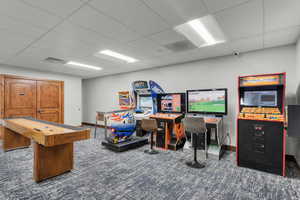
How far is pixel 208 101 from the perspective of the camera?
3998mm

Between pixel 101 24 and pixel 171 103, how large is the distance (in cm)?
290

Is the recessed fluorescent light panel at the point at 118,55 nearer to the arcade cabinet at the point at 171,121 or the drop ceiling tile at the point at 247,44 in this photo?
the arcade cabinet at the point at 171,121

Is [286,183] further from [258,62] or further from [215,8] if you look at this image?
[215,8]

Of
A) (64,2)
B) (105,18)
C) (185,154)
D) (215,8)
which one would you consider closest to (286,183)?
(185,154)

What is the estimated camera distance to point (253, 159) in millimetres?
2904

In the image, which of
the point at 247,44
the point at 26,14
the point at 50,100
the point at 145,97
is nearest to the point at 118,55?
the point at 145,97

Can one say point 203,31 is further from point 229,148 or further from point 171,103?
point 229,148

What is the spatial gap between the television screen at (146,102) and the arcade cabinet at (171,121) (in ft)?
1.52

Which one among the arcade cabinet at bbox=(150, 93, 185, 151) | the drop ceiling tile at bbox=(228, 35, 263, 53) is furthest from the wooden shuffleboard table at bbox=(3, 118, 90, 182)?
the drop ceiling tile at bbox=(228, 35, 263, 53)

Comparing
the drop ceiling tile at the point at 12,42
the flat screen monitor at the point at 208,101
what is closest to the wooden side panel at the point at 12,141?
the drop ceiling tile at the point at 12,42

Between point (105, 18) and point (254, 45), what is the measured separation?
3.35m

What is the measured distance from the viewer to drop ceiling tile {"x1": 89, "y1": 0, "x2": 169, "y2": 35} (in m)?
1.96

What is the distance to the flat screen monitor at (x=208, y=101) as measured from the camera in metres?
3.77

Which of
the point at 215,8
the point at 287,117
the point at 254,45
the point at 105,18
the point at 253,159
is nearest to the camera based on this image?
the point at 215,8
